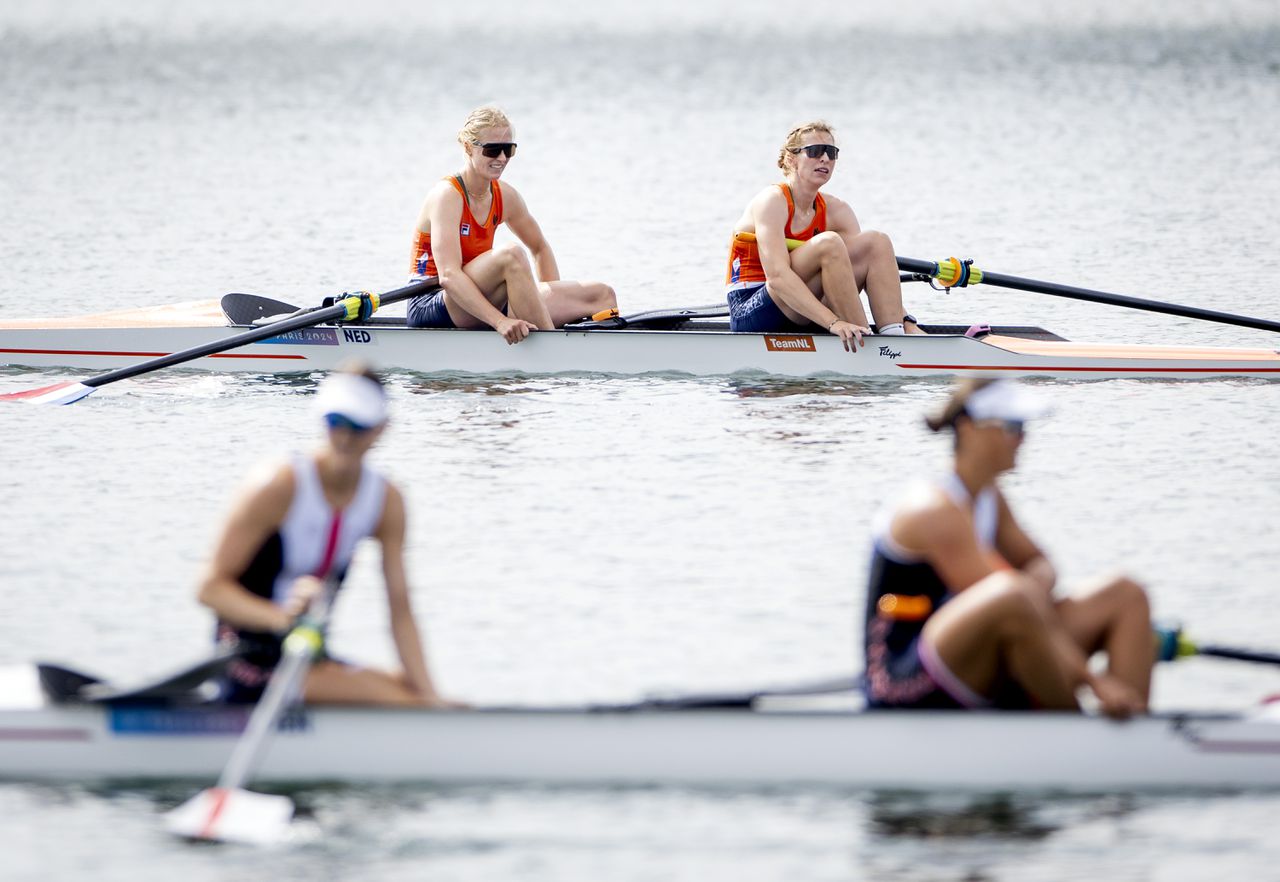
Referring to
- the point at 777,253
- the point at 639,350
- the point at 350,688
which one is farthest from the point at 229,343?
the point at 350,688

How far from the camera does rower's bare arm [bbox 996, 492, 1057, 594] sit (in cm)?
699

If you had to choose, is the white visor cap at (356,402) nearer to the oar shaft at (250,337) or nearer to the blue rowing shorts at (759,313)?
the oar shaft at (250,337)

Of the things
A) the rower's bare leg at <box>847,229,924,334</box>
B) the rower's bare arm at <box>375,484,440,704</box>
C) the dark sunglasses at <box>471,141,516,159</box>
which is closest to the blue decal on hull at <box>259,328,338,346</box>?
the dark sunglasses at <box>471,141,516,159</box>

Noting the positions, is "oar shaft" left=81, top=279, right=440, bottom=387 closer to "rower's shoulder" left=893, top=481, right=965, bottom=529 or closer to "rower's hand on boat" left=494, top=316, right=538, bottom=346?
"rower's hand on boat" left=494, top=316, right=538, bottom=346

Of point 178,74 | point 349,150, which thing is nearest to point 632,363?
point 349,150

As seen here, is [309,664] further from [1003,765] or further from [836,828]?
[1003,765]

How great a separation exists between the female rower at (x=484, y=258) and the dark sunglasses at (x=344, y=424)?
6.77m

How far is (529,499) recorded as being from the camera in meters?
11.3

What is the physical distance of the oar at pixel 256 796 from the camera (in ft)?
21.4

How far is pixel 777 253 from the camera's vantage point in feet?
43.4

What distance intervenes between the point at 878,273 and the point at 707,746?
7001 millimetres

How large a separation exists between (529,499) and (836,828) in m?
4.74

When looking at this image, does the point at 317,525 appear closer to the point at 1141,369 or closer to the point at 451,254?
the point at 451,254

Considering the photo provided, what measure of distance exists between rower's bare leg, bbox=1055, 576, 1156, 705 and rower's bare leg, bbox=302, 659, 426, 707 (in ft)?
7.27
